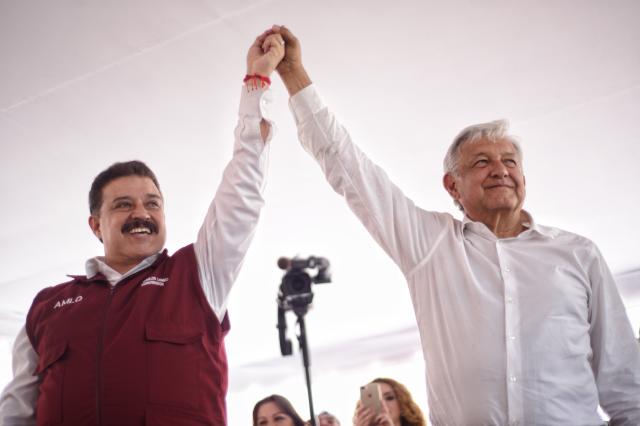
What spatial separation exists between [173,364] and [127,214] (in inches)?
19.2

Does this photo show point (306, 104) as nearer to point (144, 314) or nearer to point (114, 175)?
point (114, 175)

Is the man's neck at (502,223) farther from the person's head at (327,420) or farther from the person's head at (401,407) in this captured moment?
the person's head at (327,420)

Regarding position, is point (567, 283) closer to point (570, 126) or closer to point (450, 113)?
point (450, 113)

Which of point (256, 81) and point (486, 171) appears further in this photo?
point (486, 171)

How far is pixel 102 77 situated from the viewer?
11.2 feet

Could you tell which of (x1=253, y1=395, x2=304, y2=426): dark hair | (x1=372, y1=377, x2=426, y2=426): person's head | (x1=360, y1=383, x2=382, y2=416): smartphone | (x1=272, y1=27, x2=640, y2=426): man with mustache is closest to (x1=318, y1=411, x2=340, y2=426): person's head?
(x1=253, y1=395, x2=304, y2=426): dark hair

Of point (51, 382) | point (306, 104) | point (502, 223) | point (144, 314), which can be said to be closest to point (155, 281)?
point (144, 314)

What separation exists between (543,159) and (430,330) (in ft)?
9.68

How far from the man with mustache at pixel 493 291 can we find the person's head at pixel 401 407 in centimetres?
207

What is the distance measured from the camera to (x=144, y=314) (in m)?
1.78

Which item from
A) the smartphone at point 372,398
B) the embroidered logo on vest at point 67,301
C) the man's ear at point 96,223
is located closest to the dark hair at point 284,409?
the smartphone at point 372,398

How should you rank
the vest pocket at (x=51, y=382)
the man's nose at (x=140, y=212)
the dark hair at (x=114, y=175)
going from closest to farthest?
1. the vest pocket at (x=51, y=382)
2. the man's nose at (x=140, y=212)
3. the dark hair at (x=114, y=175)

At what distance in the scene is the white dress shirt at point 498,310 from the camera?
5.75 feet

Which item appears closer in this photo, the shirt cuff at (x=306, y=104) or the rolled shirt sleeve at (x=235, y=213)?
the rolled shirt sleeve at (x=235, y=213)
